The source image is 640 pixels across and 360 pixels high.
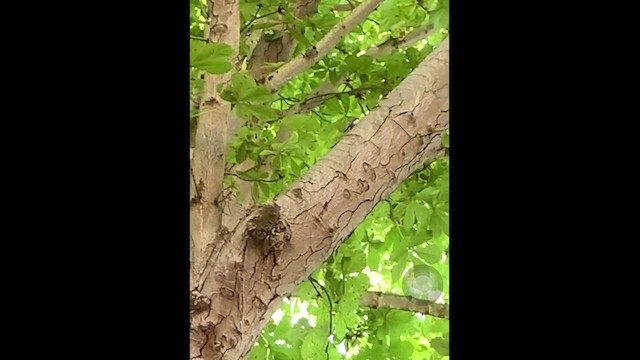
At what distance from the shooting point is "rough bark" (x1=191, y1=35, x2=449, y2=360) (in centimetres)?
80

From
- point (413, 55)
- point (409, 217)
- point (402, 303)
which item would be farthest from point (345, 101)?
point (402, 303)

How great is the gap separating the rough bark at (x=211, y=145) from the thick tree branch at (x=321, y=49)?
0.08 m

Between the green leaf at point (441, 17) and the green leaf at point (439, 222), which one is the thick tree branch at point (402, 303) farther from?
the green leaf at point (441, 17)

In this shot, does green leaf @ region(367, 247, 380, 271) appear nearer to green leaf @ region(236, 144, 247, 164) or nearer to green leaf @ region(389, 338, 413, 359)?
green leaf @ region(389, 338, 413, 359)

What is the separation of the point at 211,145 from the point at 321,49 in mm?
243

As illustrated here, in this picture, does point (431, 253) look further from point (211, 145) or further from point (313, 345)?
point (211, 145)

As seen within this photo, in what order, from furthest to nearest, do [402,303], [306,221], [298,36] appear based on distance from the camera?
[402,303]
[298,36]
[306,221]

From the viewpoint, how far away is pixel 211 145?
3.65 feet

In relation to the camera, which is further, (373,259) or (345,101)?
(373,259)

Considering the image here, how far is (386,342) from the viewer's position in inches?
52.6
